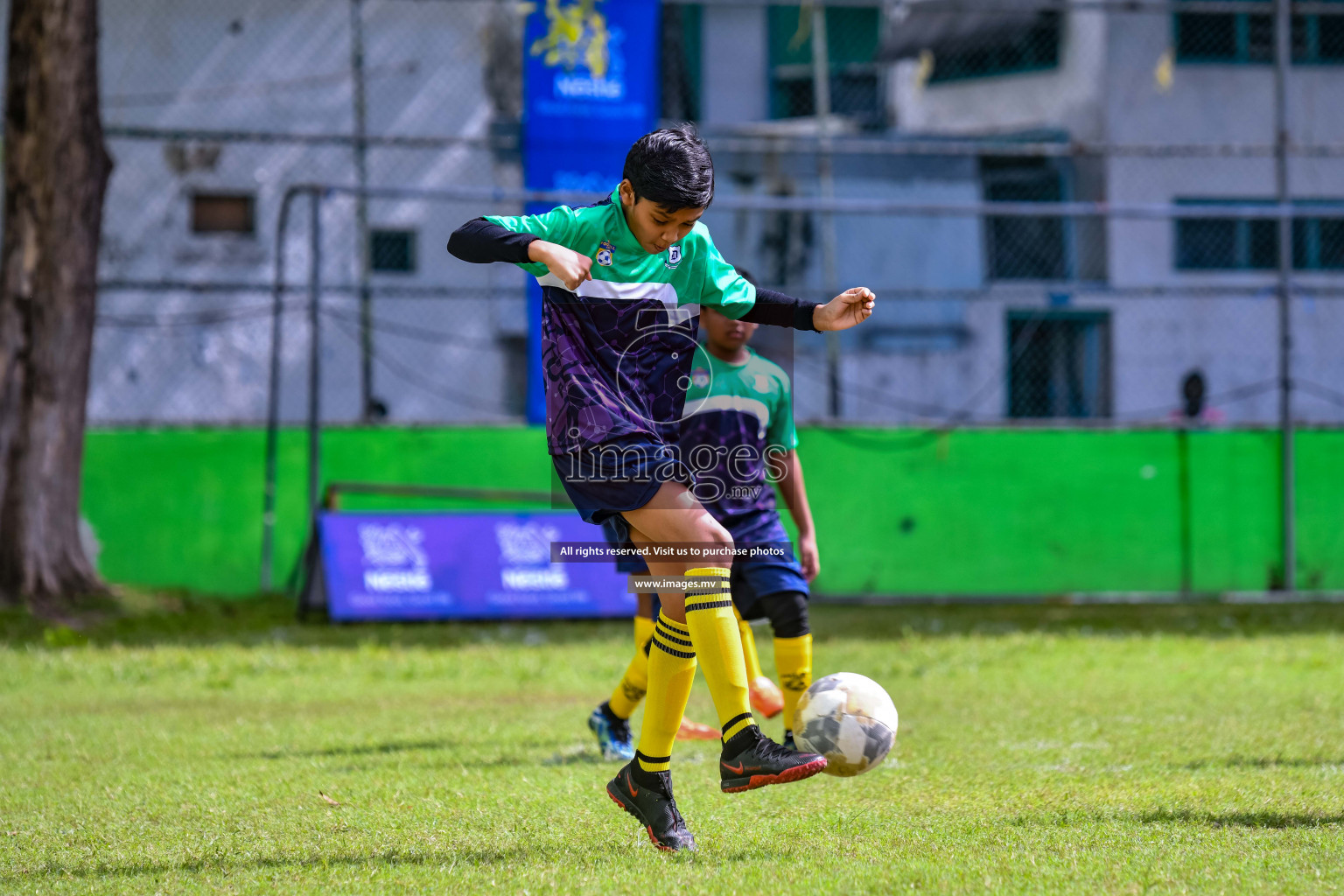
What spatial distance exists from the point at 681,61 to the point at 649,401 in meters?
→ 18.0

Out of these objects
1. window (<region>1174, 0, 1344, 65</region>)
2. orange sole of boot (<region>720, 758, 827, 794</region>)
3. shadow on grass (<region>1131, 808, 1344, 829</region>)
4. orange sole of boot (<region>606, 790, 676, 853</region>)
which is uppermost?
window (<region>1174, 0, 1344, 65</region>)

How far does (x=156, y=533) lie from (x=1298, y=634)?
852 centimetres

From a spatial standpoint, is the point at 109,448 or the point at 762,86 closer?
the point at 109,448

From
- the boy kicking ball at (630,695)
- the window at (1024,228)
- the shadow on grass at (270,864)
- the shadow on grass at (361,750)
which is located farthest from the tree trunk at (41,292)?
the window at (1024,228)

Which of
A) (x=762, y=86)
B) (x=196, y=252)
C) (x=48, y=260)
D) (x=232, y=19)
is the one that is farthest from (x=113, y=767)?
(x=762, y=86)

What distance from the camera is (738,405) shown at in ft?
18.0

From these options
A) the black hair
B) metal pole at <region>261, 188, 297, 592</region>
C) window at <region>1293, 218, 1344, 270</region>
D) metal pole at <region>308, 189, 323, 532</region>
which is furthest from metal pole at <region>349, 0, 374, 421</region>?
window at <region>1293, 218, 1344, 270</region>

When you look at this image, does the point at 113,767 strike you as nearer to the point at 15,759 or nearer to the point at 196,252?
the point at 15,759

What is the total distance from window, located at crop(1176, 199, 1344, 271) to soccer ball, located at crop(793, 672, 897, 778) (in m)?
15.9

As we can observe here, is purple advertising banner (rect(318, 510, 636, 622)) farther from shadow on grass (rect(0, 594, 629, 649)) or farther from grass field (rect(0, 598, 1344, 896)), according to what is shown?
grass field (rect(0, 598, 1344, 896))

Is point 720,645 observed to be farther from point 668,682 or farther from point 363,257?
point 363,257

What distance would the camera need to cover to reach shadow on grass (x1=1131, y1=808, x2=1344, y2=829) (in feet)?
12.3

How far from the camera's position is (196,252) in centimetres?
1859

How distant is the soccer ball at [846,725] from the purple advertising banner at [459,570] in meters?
5.93
